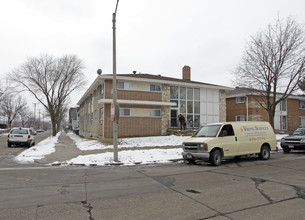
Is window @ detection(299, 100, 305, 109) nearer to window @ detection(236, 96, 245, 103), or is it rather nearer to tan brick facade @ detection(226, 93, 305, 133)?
tan brick facade @ detection(226, 93, 305, 133)

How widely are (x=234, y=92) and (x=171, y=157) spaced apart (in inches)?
878

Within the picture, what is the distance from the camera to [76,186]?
21.5ft

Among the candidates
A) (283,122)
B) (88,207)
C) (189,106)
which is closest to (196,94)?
(189,106)

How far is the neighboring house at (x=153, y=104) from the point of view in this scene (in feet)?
68.7

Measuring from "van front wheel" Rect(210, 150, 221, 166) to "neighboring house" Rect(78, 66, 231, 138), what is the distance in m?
11.9

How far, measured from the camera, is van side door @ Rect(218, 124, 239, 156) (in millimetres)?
10140

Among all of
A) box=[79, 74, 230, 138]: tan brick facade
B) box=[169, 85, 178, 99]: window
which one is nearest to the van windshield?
box=[79, 74, 230, 138]: tan brick facade

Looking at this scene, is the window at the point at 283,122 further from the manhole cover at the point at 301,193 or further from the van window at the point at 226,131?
the manhole cover at the point at 301,193

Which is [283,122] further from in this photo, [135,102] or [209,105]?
[135,102]

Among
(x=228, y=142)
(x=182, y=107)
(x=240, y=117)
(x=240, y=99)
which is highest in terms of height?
(x=240, y=99)

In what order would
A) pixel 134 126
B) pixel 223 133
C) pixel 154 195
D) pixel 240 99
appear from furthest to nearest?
pixel 240 99 < pixel 134 126 < pixel 223 133 < pixel 154 195

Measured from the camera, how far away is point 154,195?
5594mm

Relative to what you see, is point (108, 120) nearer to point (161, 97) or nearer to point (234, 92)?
point (161, 97)

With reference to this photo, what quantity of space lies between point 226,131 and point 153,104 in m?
12.0
